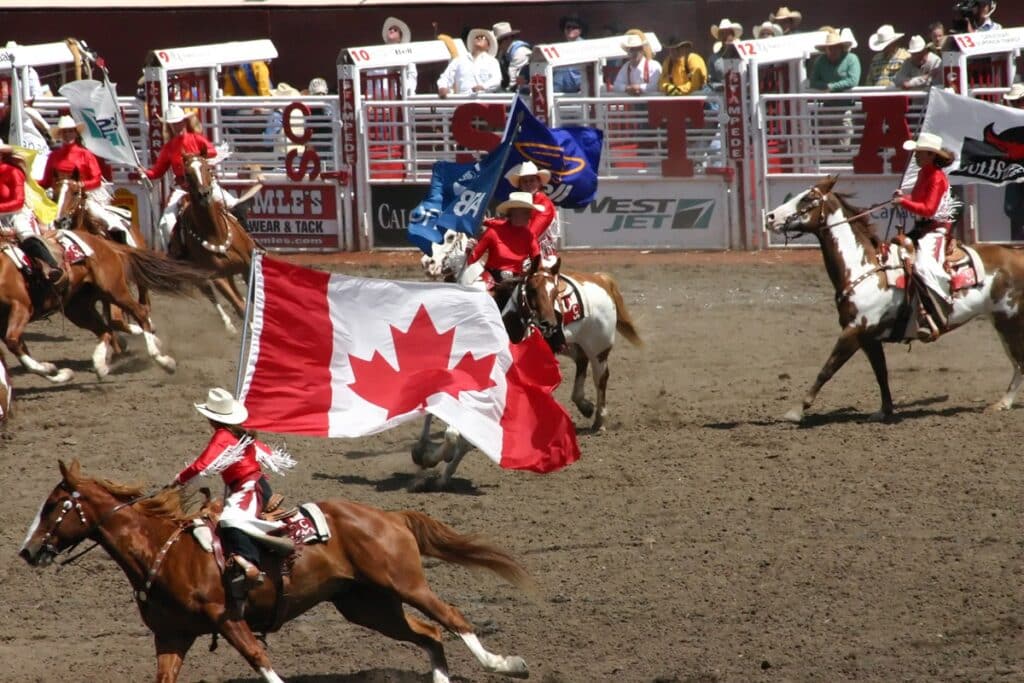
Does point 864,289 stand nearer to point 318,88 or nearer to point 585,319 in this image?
point 585,319

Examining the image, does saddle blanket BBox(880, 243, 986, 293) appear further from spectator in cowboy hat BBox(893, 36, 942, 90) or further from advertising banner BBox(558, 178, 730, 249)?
advertising banner BBox(558, 178, 730, 249)

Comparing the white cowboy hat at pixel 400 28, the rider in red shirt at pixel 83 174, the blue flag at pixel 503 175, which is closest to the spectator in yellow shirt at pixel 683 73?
the white cowboy hat at pixel 400 28

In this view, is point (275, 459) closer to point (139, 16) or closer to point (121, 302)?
point (121, 302)

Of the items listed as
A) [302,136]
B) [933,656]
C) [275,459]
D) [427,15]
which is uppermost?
[427,15]

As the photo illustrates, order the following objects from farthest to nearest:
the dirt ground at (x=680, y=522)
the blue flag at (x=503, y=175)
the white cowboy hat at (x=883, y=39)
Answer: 1. the white cowboy hat at (x=883, y=39)
2. the blue flag at (x=503, y=175)
3. the dirt ground at (x=680, y=522)

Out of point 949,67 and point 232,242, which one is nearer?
point 232,242

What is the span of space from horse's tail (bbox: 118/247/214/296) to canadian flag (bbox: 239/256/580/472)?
18.9 feet

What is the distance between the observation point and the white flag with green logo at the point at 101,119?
18.6 meters

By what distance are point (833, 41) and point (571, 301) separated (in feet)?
30.0

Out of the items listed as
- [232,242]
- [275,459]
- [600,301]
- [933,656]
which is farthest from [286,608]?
[232,242]

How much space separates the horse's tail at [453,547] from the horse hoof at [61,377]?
7.89 m

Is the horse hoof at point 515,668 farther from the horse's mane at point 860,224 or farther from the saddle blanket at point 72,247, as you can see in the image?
the saddle blanket at point 72,247

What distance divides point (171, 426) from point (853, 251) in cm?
570

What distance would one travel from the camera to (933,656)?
7.73 meters
